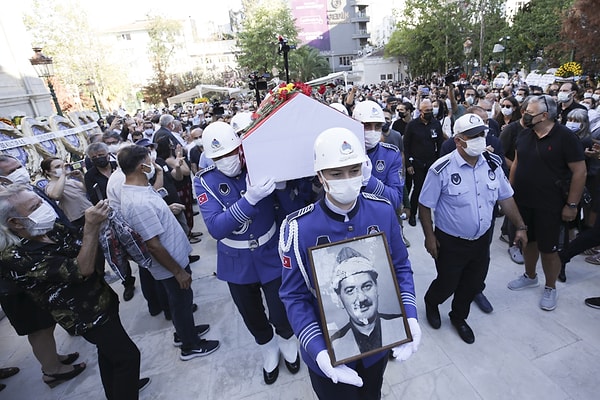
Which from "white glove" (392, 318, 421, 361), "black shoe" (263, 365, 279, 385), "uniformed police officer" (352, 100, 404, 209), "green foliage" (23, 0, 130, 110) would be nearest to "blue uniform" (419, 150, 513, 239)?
"uniformed police officer" (352, 100, 404, 209)

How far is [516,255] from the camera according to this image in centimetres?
422

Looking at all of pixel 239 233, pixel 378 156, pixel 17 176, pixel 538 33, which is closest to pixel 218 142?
pixel 239 233

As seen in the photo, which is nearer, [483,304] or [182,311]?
[182,311]

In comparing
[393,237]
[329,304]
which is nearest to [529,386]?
[393,237]

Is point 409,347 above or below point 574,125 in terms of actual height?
below

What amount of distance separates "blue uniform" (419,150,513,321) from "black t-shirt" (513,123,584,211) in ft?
1.81

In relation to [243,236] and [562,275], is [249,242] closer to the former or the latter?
[243,236]

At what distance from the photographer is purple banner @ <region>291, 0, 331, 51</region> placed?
53344mm

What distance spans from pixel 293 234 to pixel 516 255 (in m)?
3.97

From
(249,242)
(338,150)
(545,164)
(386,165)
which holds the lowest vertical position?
(249,242)

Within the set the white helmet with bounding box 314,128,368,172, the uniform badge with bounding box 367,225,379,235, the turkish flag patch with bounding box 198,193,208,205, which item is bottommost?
the uniform badge with bounding box 367,225,379,235

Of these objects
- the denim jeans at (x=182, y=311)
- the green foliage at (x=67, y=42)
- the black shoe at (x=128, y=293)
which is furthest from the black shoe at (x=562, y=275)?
the green foliage at (x=67, y=42)

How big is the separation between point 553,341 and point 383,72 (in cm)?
4790

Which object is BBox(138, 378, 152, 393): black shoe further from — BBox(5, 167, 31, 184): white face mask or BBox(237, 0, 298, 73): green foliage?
BBox(237, 0, 298, 73): green foliage
